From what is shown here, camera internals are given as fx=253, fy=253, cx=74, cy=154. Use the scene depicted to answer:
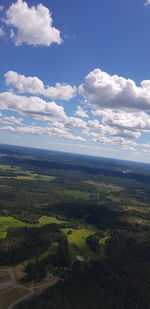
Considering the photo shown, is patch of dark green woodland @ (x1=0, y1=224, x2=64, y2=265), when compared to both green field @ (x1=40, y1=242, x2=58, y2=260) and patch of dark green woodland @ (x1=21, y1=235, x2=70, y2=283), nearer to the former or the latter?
green field @ (x1=40, y1=242, x2=58, y2=260)

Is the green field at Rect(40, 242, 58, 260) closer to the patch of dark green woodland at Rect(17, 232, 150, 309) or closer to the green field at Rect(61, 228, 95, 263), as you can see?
the green field at Rect(61, 228, 95, 263)

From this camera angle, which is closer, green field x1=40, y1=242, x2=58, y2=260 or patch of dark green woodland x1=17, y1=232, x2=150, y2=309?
patch of dark green woodland x1=17, y1=232, x2=150, y2=309

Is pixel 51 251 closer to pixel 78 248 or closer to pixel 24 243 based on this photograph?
pixel 24 243

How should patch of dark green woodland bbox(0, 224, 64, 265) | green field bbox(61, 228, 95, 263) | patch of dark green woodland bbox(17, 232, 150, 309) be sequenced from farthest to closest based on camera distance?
1. green field bbox(61, 228, 95, 263)
2. patch of dark green woodland bbox(0, 224, 64, 265)
3. patch of dark green woodland bbox(17, 232, 150, 309)

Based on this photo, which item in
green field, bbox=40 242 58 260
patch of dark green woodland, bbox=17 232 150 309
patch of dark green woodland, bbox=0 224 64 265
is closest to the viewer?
patch of dark green woodland, bbox=17 232 150 309

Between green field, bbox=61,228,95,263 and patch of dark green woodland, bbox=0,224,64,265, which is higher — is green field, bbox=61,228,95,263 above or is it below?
below

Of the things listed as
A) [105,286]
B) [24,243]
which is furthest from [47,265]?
[105,286]

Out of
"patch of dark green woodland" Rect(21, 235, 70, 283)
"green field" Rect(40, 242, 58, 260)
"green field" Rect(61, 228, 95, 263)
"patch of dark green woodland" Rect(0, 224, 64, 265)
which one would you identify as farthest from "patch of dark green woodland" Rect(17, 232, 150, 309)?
"patch of dark green woodland" Rect(0, 224, 64, 265)
